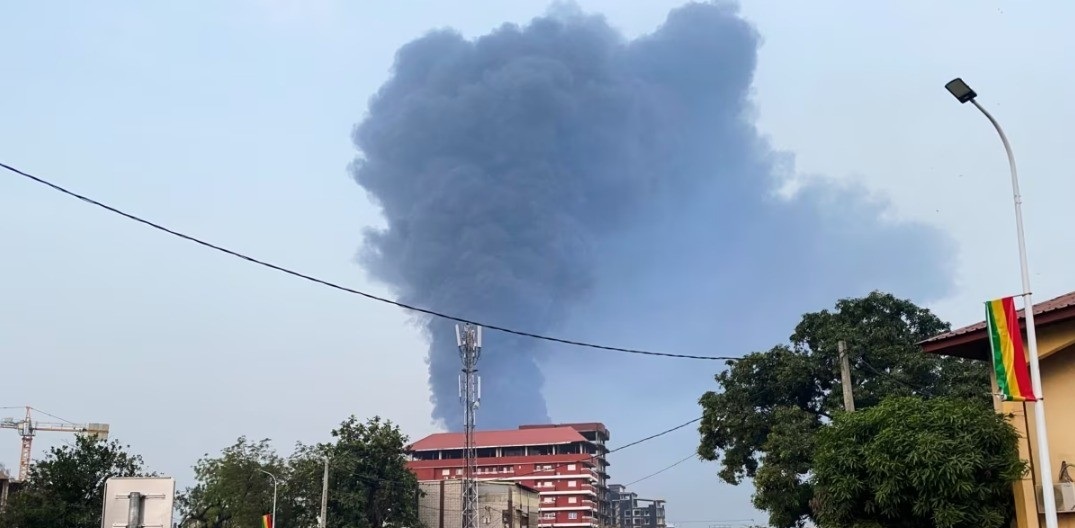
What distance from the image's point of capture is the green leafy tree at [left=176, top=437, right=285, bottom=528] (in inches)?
2589

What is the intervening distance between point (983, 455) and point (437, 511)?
83345 millimetres

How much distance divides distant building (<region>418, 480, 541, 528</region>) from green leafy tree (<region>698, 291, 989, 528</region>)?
58291 millimetres

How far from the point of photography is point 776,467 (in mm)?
34781

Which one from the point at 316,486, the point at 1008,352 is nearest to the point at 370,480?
the point at 316,486

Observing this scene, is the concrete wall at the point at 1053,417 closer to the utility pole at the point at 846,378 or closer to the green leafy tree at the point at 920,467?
the green leafy tree at the point at 920,467

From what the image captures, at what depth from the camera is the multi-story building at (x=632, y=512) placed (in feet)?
538

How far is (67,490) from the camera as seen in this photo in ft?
Result: 127

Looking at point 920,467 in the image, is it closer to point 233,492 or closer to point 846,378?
point 846,378

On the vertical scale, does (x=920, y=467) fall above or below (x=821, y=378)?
below

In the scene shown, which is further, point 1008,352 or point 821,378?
point 821,378

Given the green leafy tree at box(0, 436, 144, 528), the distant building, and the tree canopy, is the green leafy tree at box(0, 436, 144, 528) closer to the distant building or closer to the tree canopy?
the tree canopy

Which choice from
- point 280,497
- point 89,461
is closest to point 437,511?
Answer: point 280,497

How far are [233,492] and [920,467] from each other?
5790cm

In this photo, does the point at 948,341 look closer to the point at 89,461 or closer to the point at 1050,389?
the point at 1050,389
